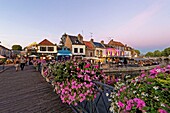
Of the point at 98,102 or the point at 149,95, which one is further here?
the point at 98,102

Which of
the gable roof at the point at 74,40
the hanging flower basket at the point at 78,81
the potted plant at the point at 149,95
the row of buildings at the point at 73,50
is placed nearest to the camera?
the potted plant at the point at 149,95

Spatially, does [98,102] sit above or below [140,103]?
below

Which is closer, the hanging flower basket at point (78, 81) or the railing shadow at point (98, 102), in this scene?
the railing shadow at point (98, 102)

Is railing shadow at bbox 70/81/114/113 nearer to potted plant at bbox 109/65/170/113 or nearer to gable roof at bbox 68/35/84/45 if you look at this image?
potted plant at bbox 109/65/170/113

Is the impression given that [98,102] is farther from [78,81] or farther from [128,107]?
[128,107]

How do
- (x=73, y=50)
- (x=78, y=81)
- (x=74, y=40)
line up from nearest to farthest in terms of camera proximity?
1. (x=78, y=81)
2. (x=73, y=50)
3. (x=74, y=40)

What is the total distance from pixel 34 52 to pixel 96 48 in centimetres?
1713

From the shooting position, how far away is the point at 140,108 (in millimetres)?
1275

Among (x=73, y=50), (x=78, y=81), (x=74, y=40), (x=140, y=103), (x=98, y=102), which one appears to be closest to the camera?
(x=140, y=103)

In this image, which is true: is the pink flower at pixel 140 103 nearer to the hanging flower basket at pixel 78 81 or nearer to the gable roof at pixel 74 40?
the hanging flower basket at pixel 78 81

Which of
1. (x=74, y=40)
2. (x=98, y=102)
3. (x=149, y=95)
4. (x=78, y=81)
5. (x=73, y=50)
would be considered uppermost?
(x=74, y=40)


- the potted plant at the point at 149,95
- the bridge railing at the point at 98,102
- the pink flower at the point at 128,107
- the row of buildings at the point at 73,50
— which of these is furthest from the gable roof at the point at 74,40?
the pink flower at the point at 128,107

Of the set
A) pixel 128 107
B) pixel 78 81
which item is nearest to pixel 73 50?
pixel 78 81

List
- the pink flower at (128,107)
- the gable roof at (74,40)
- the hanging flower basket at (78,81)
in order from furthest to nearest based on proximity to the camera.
A: the gable roof at (74,40) < the hanging flower basket at (78,81) < the pink flower at (128,107)
